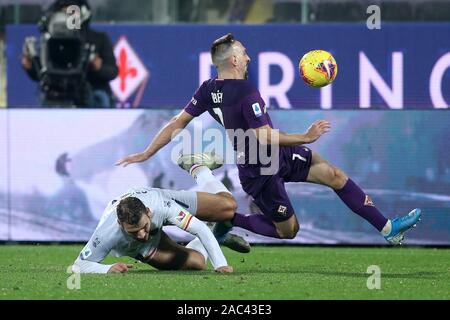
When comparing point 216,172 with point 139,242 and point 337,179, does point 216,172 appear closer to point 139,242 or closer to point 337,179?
point 337,179

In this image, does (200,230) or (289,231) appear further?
(289,231)

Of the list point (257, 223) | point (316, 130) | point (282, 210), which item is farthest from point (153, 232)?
point (316, 130)

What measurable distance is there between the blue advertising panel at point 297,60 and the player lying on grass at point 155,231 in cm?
499

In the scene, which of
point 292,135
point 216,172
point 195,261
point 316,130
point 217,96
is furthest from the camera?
point 216,172

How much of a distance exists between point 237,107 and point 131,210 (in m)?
1.38

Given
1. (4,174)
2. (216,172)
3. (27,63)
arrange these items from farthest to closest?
1. (27,63)
2. (4,174)
3. (216,172)

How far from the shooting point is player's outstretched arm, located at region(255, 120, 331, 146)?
34.0ft

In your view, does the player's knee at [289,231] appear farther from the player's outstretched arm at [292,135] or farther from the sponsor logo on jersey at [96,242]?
the sponsor logo on jersey at [96,242]

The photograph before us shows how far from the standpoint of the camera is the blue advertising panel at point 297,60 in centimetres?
1638

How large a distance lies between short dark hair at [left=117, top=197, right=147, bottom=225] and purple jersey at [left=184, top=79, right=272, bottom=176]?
1.21 metres

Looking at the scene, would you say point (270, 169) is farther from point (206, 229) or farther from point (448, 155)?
point (448, 155)

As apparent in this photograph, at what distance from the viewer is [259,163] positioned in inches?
445

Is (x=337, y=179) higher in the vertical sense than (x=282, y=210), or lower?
higher

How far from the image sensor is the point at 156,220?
419 inches
